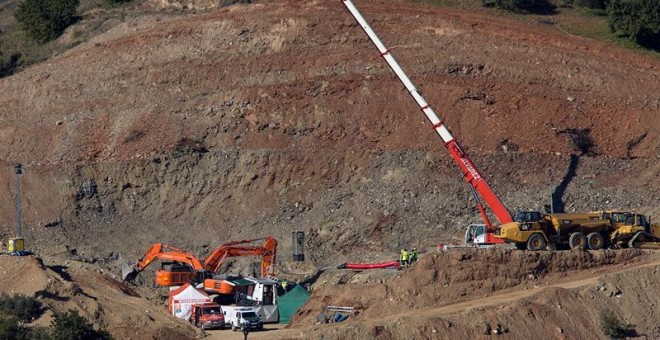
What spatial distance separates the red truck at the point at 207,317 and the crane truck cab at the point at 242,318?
235 mm

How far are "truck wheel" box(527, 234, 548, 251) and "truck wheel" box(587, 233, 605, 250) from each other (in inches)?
63.2

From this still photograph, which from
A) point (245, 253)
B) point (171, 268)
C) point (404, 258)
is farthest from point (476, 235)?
point (171, 268)

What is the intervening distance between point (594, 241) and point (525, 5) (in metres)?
27.1

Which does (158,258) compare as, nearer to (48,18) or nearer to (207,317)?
(207,317)

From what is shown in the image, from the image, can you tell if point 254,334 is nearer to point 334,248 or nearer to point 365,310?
point 365,310

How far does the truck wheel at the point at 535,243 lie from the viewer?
4725 centimetres

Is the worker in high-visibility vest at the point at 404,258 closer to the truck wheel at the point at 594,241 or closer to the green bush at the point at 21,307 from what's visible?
the truck wheel at the point at 594,241

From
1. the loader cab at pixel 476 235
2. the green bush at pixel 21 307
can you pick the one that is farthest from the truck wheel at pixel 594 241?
the green bush at pixel 21 307

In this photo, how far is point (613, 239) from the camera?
48156 millimetres

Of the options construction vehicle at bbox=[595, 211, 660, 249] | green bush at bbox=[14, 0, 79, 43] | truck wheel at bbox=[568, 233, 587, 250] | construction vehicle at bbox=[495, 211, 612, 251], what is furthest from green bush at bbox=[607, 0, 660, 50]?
green bush at bbox=[14, 0, 79, 43]

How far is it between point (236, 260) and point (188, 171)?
6415 millimetres

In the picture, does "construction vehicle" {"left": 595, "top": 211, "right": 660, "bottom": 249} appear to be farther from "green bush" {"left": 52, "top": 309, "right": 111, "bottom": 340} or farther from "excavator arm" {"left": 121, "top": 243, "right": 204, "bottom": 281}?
"green bush" {"left": 52, "top": 309, "right": 111, "bottom": 340}

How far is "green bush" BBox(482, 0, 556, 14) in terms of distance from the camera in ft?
233

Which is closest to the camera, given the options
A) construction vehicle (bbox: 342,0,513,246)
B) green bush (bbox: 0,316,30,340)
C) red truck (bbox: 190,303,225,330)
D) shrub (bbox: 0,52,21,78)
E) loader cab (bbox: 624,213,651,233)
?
green bush (bbox: 0,316,30,340)
